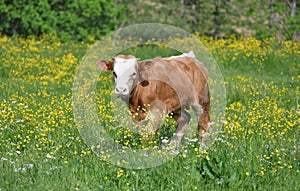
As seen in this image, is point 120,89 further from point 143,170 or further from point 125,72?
point 143,170

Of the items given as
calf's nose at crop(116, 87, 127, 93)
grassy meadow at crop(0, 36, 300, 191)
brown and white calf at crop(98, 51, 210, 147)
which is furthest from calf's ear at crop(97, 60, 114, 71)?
grassy meadow at crop(0, 36, 300, 191)

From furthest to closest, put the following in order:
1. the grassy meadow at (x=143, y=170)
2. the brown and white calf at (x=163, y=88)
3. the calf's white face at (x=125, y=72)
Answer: the brown and white calf at (x=163, y=88), the calf's white face at (x=125, y=72), the grassy meadow at (x=143, y=170)

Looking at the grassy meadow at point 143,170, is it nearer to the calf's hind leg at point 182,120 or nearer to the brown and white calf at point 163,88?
the brown and white calf at point 163,88

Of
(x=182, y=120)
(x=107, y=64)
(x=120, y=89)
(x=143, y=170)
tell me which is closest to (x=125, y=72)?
(x=120, y=89)

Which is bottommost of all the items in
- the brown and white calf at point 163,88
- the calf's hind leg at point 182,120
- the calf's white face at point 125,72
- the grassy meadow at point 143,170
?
the calf's hind leg at point 182,120

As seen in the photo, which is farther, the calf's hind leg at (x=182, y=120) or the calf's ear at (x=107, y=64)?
the calf's hind leg at (x=182, y=120)

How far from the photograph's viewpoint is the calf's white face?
599 centimetres

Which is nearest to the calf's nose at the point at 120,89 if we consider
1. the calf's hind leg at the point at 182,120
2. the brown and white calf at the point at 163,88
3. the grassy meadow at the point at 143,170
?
the brown and white calf at the point at 163,88

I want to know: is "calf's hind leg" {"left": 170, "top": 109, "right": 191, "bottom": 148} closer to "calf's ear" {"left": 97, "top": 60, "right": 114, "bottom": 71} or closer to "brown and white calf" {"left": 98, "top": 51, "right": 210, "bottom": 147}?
"brown and white calf" {"left": 98, "top": 51, "right": 210, "bottom": 147}

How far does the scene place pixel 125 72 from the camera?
20.0ft

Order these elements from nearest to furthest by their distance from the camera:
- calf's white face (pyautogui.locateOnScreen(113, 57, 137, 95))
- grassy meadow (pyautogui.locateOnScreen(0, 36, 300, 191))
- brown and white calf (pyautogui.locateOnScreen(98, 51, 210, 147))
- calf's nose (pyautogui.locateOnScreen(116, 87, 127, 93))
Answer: grassy meadow (pyautogui.locateOnScreen(0, 36, 300, 191)) → calf's nose (pyautogui.locateOnScreen(116, 87, 127, 93)) → calf's white face (pyautogui.locateOnScreen(113, 57, 137, 95)) → brown and white calf (pyautogui.locateOnScreen(98, 51, 210, 147))

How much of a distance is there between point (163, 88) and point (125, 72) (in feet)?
2.46

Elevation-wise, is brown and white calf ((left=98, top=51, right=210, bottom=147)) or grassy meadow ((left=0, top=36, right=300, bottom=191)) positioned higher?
brown and white calf ((left=98, top=51, right=210, bottom=147))

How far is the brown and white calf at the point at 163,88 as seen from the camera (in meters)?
6.15
